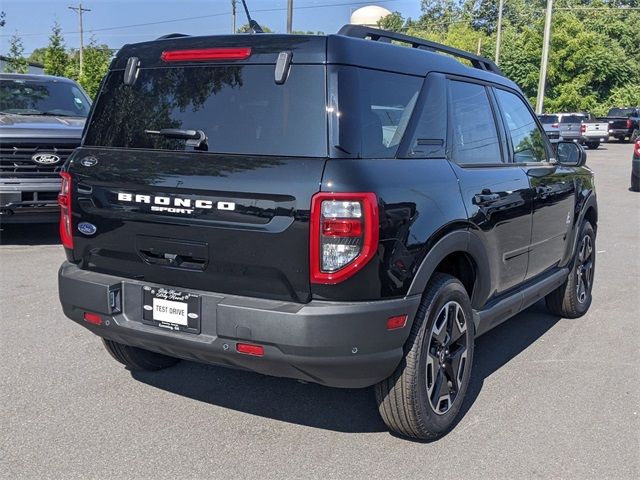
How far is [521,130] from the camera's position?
4977 mm

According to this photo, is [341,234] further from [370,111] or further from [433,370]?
[433,370]

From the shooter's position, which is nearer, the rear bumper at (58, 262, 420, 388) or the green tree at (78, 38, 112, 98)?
the rear bumper at (58, 262, 420, 388)

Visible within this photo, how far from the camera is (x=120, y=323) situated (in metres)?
3.44

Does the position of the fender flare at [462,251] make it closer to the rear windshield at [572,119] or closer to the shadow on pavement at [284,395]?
the shadow on pavement at [284,395]

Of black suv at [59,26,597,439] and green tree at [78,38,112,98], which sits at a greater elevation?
green tree at [78,38,112,98]

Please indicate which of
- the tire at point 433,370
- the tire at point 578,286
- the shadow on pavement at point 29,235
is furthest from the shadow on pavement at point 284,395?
the shadow on pavement at point 29,235

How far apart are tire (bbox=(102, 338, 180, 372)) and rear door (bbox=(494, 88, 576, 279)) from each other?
2.51 metres

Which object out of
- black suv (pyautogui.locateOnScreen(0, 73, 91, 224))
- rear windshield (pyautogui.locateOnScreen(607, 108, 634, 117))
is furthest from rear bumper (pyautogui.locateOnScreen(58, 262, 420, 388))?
rear windshield (pyautogui.locateOnScreen(607, 108, 634, 117))

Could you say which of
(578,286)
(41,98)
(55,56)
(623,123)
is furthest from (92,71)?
(623,123)

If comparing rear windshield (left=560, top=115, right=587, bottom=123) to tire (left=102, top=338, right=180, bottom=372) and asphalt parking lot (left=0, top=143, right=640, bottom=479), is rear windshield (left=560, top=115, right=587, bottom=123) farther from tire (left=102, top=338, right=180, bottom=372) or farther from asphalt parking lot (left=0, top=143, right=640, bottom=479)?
tire (left=102, top=338, right=180, bottom=372)

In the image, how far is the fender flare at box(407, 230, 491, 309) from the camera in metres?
3.30

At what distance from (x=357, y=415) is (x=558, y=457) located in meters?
1.07

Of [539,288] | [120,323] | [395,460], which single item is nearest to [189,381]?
[120,323]

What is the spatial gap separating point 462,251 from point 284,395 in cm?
137
